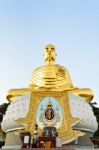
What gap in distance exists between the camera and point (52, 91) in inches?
326

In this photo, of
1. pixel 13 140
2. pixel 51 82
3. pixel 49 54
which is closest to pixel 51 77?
pixel 51 82

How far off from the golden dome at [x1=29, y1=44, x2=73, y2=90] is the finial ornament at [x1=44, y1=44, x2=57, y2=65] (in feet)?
0.95

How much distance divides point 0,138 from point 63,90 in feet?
17.0

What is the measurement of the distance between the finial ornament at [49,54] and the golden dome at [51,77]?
0.95 feet

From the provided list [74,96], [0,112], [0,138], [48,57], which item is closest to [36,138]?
[74,96]

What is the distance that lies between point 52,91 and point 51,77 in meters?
1.21

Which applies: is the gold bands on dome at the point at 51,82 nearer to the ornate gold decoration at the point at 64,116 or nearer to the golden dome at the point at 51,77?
the golden dome at the point at 51,77

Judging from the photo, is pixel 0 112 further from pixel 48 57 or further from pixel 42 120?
pixel 42 120

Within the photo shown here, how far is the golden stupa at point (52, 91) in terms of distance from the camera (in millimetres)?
7766

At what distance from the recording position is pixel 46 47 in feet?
34.3

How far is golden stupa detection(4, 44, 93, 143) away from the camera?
7766 millimetres

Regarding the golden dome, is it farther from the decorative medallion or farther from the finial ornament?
the decorative medallion

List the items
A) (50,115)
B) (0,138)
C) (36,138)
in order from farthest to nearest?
(0,138), (50,115), (36,138)

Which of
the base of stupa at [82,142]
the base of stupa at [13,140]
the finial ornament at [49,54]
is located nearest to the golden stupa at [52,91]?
the finial ornament at [49,54]
